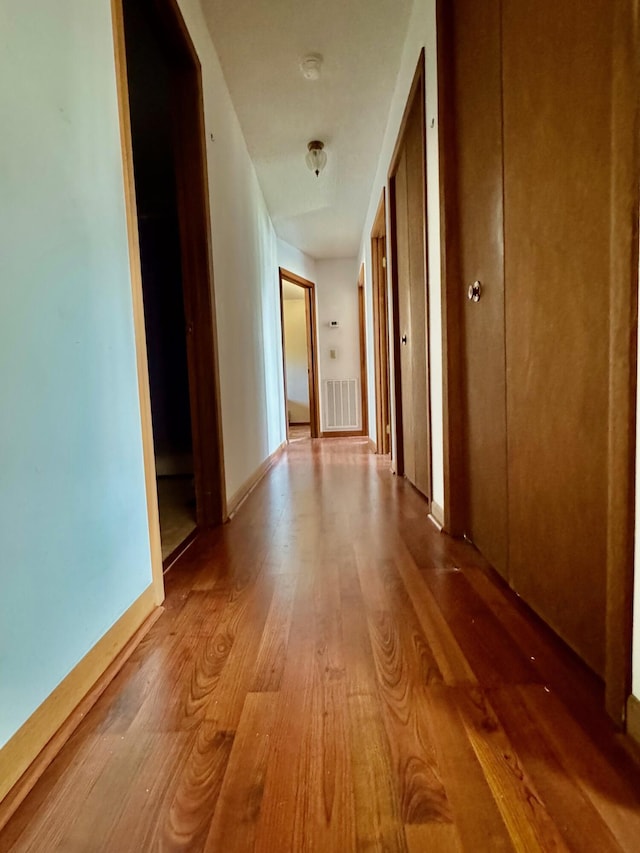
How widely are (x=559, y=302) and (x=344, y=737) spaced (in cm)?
100

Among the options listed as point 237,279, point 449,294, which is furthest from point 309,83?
point 449,294

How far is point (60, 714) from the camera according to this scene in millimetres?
874

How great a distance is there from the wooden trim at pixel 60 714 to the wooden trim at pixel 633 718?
0.99m

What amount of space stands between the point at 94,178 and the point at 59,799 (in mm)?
1258

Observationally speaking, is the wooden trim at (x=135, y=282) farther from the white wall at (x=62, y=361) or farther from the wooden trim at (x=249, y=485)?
the wooden trim at (x=249, y=485)

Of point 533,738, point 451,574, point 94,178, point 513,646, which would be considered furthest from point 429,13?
point 533,738

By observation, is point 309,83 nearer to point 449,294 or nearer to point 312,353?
point 449,294

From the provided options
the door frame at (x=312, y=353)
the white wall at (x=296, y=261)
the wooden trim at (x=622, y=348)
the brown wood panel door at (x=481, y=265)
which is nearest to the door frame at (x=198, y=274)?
the brown wood panel door at (x=481, y=265)

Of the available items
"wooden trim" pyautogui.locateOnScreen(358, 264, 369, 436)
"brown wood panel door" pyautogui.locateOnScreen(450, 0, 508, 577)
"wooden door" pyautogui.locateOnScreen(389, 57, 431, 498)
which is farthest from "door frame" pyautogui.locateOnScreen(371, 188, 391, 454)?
"brown wood panel door" pyautogui.locateOnScreen(450, 0, 508, 577)

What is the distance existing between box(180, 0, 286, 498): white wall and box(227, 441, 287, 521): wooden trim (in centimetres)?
4

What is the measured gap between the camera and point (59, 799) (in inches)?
28.9

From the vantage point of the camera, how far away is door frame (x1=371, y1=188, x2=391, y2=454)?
419cm

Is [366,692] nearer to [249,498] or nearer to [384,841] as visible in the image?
[384,841]

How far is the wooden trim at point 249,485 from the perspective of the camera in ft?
8.18
